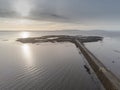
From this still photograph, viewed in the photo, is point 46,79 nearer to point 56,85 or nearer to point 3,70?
point 56,85

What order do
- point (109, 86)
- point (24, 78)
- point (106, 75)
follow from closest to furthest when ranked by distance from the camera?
1. point (109, 86)
2. point (106, 75)
3. point (24, 78)

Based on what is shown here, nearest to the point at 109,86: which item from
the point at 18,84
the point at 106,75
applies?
the point at 106,75

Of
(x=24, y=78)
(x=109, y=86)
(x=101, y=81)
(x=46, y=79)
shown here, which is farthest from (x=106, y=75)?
(x=24, y=78)

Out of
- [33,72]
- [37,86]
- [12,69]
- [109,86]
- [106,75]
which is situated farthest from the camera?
[12,69]

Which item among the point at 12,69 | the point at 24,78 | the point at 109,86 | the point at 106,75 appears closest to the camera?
the point at 109,86

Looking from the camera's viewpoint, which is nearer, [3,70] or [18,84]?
[18,84]

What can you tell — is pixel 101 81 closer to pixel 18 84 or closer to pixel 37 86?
pixel 37 86

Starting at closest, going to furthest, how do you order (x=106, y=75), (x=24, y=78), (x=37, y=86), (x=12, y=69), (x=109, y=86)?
(x=109, y=86)
(x=37, y=86)
(x=106, y=75)
(x=24, y=78)
(x=12, y=69)

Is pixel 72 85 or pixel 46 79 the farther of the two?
pixel 46 79
